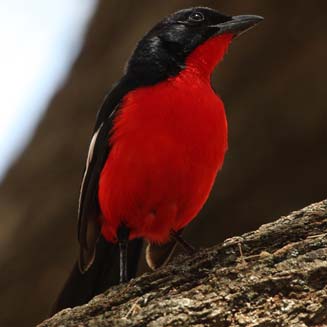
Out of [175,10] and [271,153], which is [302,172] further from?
[175,10]

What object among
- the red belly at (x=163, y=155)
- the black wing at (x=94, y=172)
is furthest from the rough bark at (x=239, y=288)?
the black wing at (x=94, y=172)

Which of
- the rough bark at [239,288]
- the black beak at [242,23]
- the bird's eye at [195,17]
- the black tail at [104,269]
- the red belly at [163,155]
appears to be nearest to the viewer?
the rough bark at [239,288]

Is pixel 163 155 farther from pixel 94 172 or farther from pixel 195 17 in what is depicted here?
pixel 195 17

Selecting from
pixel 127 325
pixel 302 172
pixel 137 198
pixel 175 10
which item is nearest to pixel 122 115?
pixel 137 198

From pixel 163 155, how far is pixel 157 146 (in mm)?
48

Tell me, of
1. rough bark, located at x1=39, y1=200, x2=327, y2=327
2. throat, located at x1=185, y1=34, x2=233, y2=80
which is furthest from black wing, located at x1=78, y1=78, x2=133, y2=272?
rough bark, located at x1=39, y1=200, x2=327, y2=327

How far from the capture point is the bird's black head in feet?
13.7

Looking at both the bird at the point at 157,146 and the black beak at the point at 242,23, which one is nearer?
the bird at the point at 157,146

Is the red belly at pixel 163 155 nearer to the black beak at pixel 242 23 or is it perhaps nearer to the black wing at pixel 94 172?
the black wing at pixel 94 172

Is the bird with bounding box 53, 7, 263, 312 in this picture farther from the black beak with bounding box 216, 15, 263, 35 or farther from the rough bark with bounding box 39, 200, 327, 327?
the rough bark with bounding box 39, 200, 327, 327

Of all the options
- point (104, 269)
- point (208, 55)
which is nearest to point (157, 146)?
→ point (208, 55)

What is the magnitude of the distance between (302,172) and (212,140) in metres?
0.76

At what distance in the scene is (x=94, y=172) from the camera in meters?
4.03

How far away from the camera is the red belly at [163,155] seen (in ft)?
12.5
